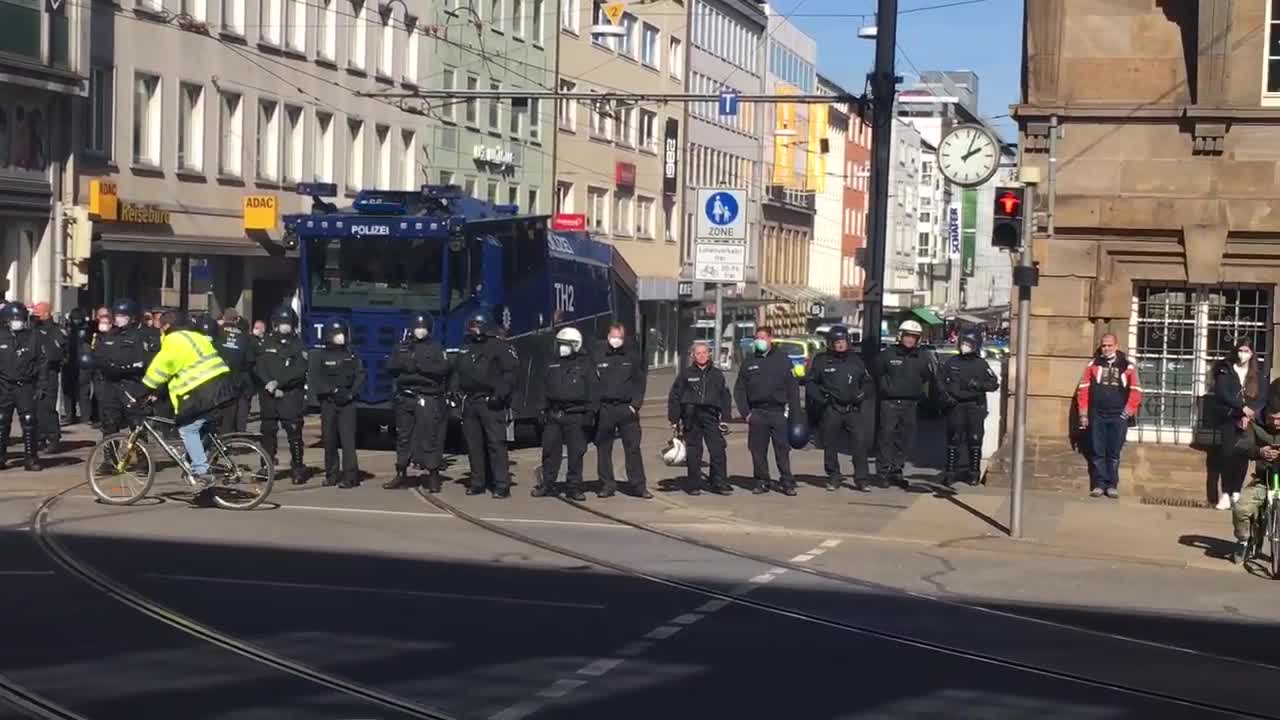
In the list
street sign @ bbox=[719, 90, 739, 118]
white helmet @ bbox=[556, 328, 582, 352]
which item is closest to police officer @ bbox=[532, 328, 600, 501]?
white helmet @ bbox=[556, 328, 582, 352]

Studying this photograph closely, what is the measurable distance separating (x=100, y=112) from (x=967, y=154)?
1900cm

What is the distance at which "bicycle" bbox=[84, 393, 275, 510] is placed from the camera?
658 inches

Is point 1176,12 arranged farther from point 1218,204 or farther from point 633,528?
point 633,528

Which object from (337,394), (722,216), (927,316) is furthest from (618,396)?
(927,316)

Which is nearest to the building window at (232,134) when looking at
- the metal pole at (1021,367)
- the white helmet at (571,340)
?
the white helmet at (571,340)

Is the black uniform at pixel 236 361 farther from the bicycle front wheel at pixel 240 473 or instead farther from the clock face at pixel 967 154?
the clock face at pixel 967 154

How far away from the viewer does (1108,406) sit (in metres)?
20.0

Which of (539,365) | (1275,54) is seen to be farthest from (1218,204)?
(539,365)

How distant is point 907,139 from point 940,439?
81659mm

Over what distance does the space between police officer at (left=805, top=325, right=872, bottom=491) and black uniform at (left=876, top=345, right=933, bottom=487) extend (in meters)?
0.41

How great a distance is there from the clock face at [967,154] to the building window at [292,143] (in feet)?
76.8

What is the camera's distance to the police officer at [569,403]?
18.6 metres

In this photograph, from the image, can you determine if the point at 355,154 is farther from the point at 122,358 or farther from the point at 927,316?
A: the point at 927,316

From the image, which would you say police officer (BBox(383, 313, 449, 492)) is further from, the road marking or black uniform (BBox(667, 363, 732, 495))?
the road marking
